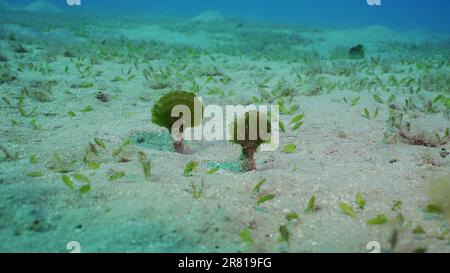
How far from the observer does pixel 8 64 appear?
768 cm

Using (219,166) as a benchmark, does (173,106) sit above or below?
above

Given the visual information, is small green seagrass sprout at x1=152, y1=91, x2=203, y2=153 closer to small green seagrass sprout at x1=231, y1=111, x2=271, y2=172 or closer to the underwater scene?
the underwater scene

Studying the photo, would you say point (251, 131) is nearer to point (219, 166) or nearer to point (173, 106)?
point (219, 166)

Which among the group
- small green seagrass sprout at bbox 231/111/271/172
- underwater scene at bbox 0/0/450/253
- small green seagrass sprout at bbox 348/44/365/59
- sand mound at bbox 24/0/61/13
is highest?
sand mound at bbox 24/0/61/13

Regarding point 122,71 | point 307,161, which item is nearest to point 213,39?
point 122,71

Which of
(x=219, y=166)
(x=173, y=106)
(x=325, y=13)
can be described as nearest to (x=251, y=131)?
(x=219, y=166)

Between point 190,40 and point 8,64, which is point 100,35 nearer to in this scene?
point 190,40

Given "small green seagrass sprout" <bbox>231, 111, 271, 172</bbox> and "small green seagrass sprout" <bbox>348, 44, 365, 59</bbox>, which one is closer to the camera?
"small green seagrass sprout" <bbox>231, 111, 271, 172</bbox>

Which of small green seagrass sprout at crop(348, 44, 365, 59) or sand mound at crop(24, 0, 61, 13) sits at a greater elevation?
sand mound at crop(24, 0, 61, 13)

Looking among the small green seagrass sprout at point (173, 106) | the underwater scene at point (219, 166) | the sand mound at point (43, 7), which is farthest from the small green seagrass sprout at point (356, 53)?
the sand mound at point (43, 7)

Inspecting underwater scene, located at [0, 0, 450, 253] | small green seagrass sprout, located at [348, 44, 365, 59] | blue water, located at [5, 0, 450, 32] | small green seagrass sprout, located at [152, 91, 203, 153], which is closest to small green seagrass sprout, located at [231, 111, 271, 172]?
underwater scene, located at [0, 0, 450, 253]

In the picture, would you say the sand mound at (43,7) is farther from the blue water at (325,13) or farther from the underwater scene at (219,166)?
the underwater scene at (219,166)

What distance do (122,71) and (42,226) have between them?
6094 millimetres

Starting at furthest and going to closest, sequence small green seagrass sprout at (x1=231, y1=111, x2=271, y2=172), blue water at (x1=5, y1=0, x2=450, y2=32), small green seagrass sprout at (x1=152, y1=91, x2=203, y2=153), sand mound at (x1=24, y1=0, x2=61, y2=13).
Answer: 1. blue water at (x1=5, y1=0, x2=450, y2=32)
2. sand mound at (x1=24, y1=0, x2=61, y2=13)
3. small green seagrass sprout at (x1=152, y1=91, x2=203, y2=153)
4. small green seagrass sprout at (x1=231, y1=111, x2=271, y2=172)
